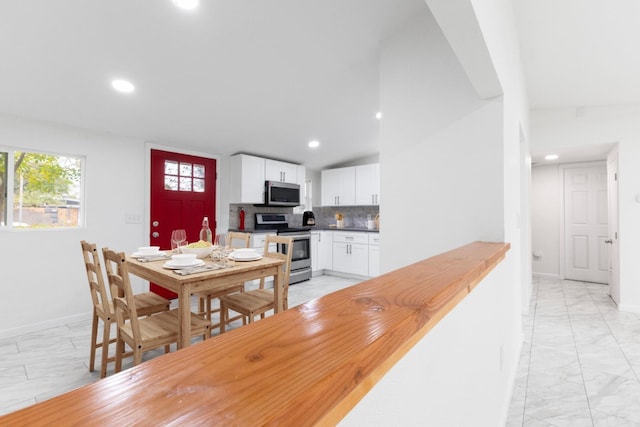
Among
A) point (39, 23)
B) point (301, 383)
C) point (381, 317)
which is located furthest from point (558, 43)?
point (39, 23)

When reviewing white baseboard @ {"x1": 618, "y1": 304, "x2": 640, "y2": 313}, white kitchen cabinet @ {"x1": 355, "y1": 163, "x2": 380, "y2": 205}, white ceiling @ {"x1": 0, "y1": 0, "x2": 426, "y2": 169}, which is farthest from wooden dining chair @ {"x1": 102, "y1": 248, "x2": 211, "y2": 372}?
white baseboard @ {"x1": 618, "y1": 304, "x2": 640, "y2": 313}

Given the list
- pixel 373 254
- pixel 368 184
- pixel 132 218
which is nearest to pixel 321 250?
pixel 373 254

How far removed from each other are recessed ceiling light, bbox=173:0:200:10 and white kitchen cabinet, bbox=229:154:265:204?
8.19 feet

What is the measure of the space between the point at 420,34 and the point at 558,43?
1.38m

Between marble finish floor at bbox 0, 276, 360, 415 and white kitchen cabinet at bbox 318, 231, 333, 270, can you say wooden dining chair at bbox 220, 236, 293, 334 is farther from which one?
white kitchen cabinet at bbox 318, 231, 333, 270

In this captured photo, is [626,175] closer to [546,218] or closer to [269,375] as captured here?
[546,218]

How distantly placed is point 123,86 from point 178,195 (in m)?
1.62

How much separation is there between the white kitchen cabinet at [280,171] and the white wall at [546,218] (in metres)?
4.14

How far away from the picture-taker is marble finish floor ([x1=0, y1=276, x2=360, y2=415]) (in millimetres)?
2045

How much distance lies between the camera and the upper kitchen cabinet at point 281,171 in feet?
16.1

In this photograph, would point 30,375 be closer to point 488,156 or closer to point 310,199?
point 488,156

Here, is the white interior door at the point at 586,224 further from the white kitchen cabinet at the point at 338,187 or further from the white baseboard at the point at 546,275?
the white kitchen cabinet at the point at 338,187

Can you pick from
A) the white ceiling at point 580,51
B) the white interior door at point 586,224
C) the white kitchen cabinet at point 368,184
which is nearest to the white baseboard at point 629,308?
the white interior door at point 586,224

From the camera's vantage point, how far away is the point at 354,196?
5.59 metres
